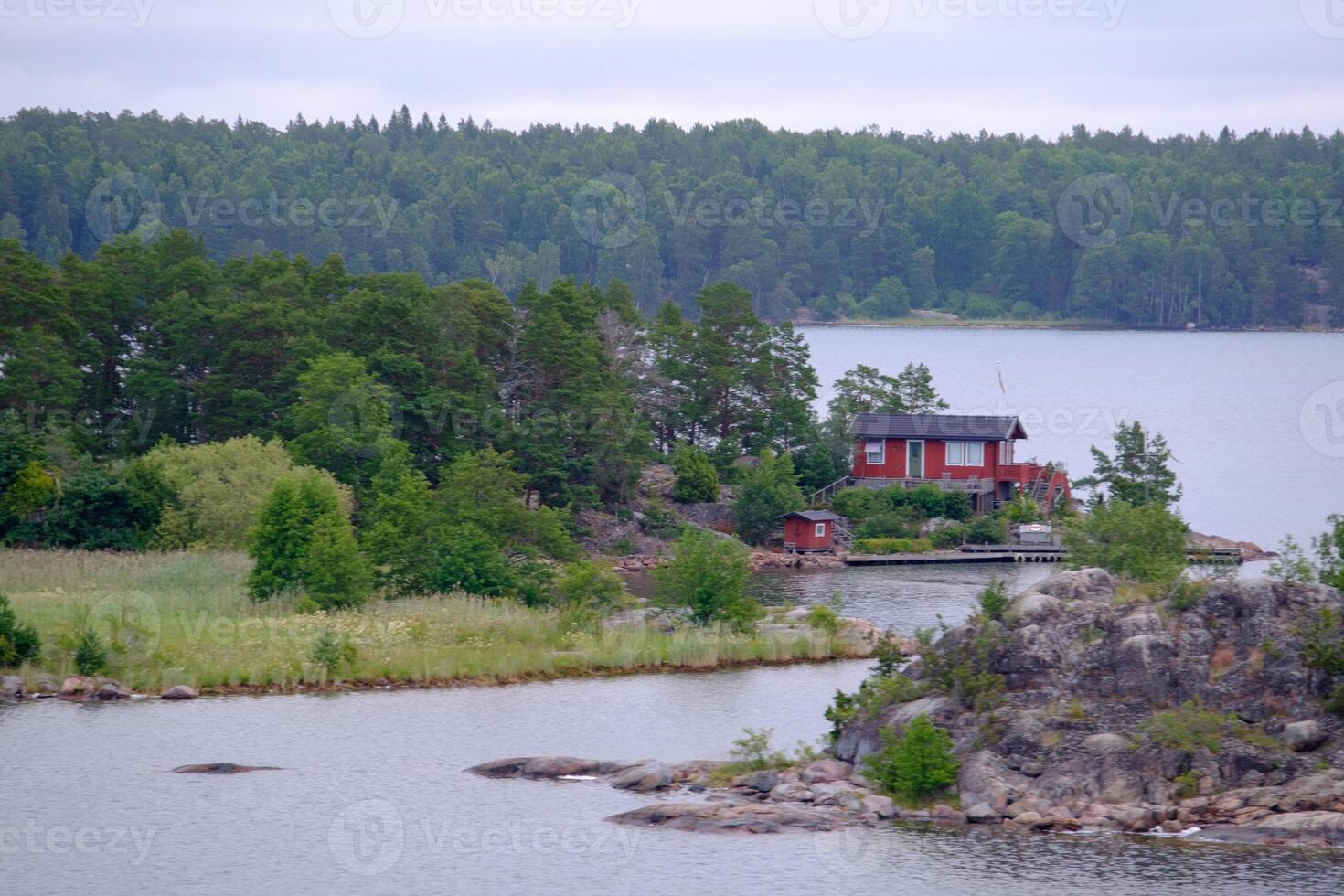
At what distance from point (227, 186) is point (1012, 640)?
487 feet

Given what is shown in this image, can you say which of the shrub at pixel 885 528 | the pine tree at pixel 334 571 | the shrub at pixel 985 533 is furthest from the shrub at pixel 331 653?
the shrub at pixel 985 533

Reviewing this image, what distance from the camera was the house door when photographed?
69.8m

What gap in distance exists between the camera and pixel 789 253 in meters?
→ 181

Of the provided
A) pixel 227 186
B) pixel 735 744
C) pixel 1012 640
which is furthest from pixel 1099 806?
pixel 227 186

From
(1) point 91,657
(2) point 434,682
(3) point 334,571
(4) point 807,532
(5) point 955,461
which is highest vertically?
(5) point 955,461

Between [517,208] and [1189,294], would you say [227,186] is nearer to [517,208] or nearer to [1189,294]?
[517,208]

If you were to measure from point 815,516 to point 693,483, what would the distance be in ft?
21.1

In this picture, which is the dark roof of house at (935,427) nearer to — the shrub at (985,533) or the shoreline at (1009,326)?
the shrub at (985,533)

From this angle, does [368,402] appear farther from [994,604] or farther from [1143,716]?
[1143,716]

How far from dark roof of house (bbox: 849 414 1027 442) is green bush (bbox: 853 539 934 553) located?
6.87 metres

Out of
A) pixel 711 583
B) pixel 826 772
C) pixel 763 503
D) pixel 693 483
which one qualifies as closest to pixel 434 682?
pixel 711 583

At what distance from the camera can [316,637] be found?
125ft

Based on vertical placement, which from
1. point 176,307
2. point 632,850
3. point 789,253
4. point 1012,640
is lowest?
point 632,850

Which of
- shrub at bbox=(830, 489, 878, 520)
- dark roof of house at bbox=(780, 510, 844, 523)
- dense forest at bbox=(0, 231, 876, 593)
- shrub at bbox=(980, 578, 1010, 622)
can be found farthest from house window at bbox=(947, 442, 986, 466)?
shrub at bbox=(980, 578, 1010, 622)
